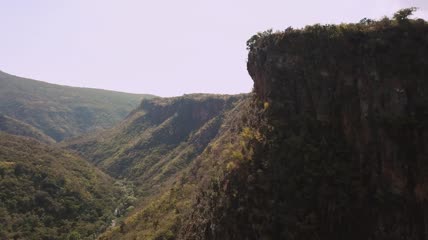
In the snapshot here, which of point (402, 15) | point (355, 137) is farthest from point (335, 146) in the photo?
point (402, 15)

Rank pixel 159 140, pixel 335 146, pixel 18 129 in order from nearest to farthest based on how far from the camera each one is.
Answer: pixel 335 146 → pixel 159 140 → pixel 18 129

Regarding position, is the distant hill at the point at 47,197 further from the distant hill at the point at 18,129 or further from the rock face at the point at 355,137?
the distant hill at the point at 18,129

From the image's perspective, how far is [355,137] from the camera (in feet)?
98.0

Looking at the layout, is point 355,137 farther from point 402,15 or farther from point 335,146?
point 402,15

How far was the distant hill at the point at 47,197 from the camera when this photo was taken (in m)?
68.3

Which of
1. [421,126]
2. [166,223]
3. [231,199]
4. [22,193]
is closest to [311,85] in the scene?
[421,126]

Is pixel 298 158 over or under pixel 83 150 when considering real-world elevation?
over

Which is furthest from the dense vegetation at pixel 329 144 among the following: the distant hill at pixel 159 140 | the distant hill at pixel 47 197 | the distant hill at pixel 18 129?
the distant hill at pixel 18 129

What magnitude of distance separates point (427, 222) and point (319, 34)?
1714cm

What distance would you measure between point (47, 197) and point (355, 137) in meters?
65.6

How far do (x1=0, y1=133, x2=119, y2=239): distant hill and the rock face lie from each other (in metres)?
50.9

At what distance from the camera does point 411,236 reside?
84.8 ft

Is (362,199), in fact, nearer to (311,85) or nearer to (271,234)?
(271,234)

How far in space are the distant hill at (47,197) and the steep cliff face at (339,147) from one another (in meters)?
44.8
